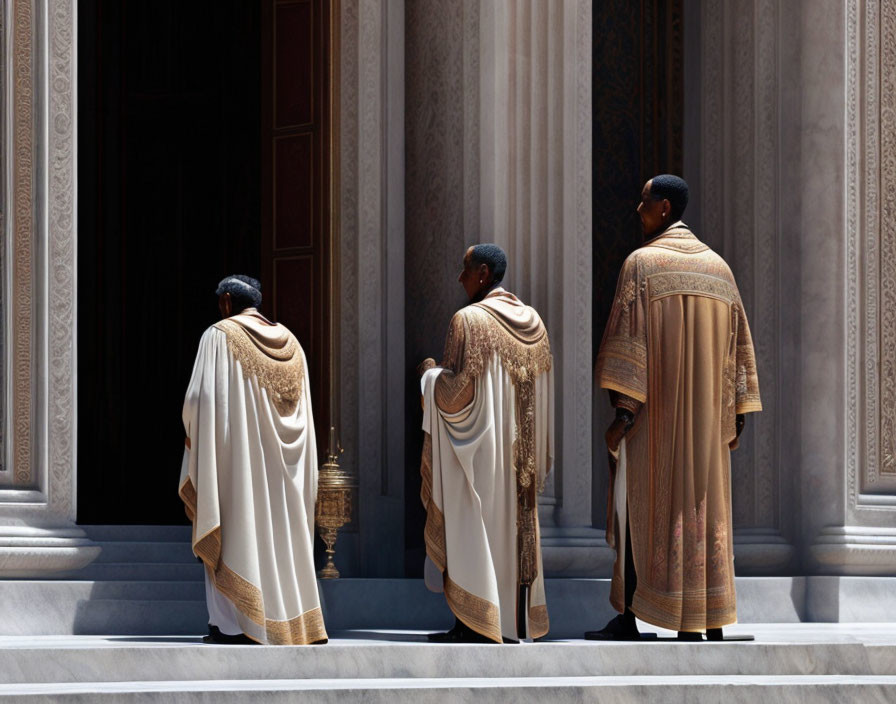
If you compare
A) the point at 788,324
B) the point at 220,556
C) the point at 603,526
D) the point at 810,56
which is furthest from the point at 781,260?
the point at 220,556

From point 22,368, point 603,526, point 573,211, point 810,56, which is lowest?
point 603,526

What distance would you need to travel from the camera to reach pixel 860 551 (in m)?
10.6

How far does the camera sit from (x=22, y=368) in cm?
926

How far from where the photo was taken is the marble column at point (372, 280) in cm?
1062

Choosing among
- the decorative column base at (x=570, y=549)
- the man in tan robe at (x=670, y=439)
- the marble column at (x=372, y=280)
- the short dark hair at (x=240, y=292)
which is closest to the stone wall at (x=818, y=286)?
the decorative column base at (x=570, y=549)

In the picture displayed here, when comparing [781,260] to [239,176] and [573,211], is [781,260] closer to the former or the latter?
[573,211]

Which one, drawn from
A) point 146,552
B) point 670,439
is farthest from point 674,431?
point 146,552

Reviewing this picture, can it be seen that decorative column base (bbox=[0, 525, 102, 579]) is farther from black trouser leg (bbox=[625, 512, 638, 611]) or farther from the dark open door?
black trouser leg (bbox=[625, 512, 638, 611])

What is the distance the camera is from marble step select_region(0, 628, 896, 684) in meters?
7.88

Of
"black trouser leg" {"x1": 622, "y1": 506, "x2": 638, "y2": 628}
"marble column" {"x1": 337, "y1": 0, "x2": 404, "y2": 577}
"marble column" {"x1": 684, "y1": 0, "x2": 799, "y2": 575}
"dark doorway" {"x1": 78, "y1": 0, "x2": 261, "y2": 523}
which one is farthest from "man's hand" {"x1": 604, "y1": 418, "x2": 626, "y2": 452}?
"dark doorway" {"x1": 78, "y1": 0, "x2": 261, "y2": 523}

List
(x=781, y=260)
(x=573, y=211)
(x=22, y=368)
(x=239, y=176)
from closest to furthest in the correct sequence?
(x=22, y=368), (x=573, y=211), (x=781, y=260), (x=239, y=176)

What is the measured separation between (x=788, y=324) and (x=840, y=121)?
1152 mm

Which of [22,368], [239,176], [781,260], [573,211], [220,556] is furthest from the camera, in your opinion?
[239,176]

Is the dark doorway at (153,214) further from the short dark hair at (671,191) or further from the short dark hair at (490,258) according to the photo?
the short dark hair at (671,191)
